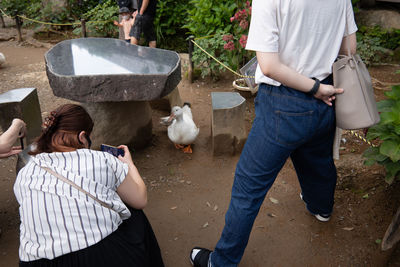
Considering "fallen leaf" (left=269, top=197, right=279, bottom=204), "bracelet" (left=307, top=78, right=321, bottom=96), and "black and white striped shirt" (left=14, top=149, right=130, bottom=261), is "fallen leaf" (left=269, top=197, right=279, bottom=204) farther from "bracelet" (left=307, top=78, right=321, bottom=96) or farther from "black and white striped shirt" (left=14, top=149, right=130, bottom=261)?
"black and white striped shirt" (left=14, top=149, right=130, bottom=261)

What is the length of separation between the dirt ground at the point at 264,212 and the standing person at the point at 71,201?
3.13ft

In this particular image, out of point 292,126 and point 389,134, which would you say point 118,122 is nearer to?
point 292,126

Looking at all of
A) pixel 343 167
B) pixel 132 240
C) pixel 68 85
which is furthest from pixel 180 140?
pixel 132 240

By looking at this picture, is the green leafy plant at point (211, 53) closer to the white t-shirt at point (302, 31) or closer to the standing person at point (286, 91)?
the standing person at point (286, 91)

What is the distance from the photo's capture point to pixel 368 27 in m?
5.54

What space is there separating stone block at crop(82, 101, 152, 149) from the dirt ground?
228mm

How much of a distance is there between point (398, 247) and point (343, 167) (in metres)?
0.79

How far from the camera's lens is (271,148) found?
172cm

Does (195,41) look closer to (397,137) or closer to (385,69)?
(385,69)

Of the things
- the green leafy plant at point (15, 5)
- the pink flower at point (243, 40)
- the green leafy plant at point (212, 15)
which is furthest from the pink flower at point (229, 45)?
the green leafy plant at point (15, 5)

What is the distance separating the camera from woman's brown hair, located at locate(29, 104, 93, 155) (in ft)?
4.90

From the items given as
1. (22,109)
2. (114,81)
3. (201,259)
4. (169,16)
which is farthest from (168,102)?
(169,16)

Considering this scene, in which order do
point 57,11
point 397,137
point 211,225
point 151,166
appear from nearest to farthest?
point 397,137
point 211,225
point 151,166
point 57,11

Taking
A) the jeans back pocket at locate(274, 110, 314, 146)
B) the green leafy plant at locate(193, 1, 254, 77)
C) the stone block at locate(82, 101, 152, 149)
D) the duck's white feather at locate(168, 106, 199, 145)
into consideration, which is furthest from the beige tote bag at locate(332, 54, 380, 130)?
the green leafy plant at locate(193, 1, 254, 77)
